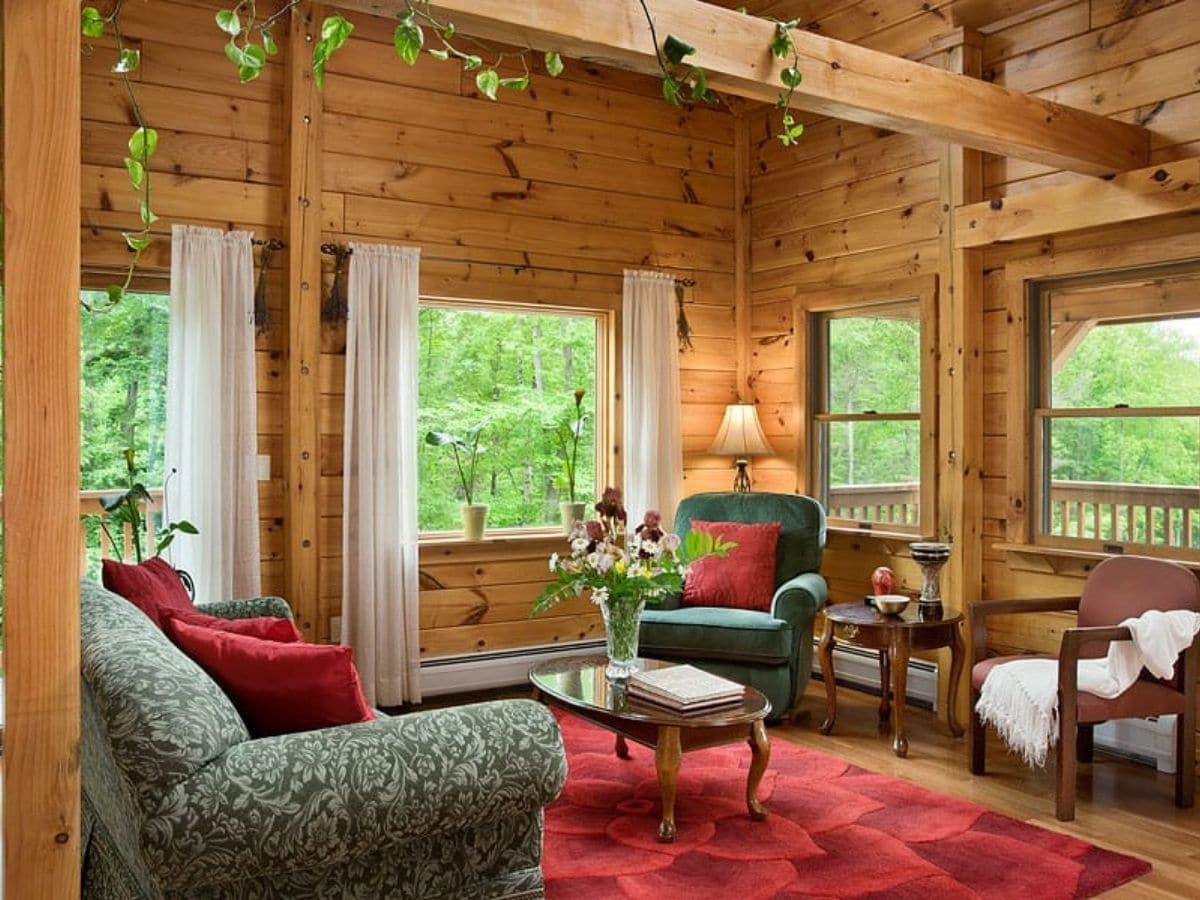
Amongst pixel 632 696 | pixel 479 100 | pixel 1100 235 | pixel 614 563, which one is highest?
pixel 479 100

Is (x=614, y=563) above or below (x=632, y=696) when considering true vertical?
above

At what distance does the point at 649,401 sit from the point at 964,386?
1.65 meters

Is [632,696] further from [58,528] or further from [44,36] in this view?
[44,36]

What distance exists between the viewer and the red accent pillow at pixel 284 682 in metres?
2.38

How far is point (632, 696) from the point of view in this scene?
3506 mm

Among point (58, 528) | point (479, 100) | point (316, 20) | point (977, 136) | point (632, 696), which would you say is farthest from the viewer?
point (479, 100)

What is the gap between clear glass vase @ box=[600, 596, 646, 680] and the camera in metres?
3.68

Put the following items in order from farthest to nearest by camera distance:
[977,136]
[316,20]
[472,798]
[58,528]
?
[316,20], [977,136], [472,798], [58,528]

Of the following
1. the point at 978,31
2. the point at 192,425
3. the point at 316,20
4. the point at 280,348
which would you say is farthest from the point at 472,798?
the point at 978,31

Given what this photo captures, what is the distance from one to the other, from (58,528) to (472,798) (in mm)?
1030

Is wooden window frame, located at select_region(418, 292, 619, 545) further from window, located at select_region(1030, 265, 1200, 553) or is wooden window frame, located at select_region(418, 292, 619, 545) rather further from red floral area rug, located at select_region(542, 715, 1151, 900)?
window, located at select_region(1030, 265, 1200, 553)

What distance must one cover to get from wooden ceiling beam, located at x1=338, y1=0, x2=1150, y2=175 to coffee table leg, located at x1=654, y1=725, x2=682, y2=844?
78.1 inches

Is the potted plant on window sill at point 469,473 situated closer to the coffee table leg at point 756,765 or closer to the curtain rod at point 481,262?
the curtain rod at point 481,262

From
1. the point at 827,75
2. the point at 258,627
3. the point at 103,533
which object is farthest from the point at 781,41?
the point at 103,533
